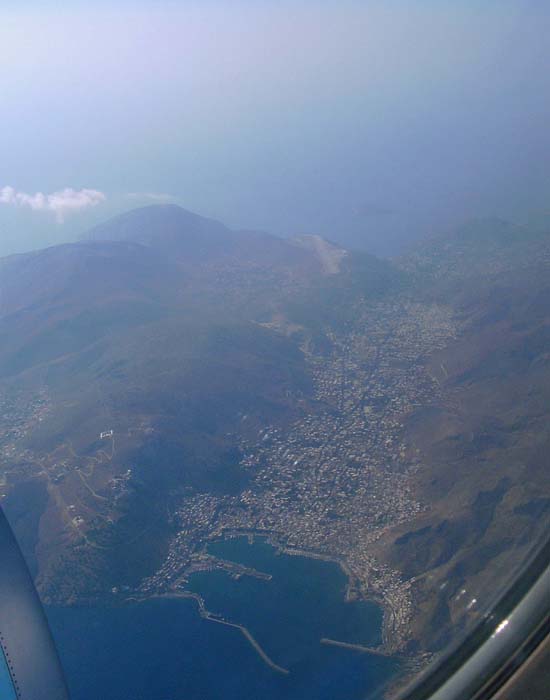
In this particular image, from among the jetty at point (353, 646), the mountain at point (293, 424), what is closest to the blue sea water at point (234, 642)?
the jetty at point (353, 646)

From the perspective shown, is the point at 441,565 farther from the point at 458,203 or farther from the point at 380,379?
the point at 458,203

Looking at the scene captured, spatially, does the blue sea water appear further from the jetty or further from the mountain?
the mountain

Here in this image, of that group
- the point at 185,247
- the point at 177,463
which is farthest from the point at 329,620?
the point at 185,247

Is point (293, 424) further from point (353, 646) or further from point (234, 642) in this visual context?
point (353, 646)

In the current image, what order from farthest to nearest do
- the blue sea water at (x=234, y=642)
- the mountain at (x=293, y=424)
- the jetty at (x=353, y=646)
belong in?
1. the mountain at (x=293, y=424)
2. the jetty at (x=353, y=646)
3. the blue sea water at (x=234, y=642)

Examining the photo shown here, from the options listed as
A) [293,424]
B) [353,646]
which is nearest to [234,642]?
[353,646]

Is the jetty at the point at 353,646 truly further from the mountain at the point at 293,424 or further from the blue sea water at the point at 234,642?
the mountain at the point at 293,424
